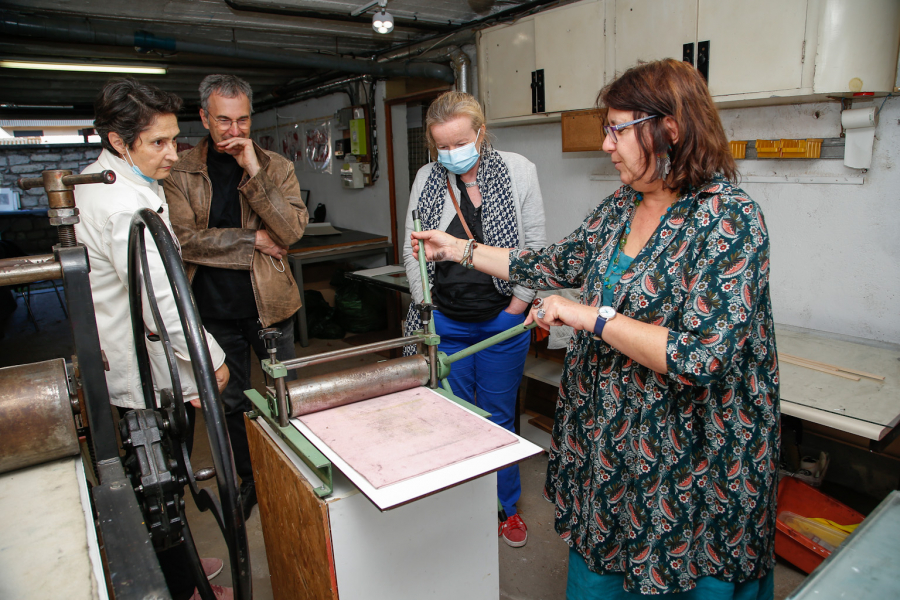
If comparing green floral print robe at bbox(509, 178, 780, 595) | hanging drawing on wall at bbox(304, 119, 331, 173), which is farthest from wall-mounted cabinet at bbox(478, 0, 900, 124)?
hanging drawing on wall at bbox(304, 119, 331, 173)

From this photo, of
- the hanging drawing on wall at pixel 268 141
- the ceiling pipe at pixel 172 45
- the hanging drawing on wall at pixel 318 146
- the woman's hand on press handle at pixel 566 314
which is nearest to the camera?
the woman's hand on press handle at pixel 566 314

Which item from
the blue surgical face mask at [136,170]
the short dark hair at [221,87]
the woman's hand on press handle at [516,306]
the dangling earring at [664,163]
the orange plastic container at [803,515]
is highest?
the short dark hair at [221,87]

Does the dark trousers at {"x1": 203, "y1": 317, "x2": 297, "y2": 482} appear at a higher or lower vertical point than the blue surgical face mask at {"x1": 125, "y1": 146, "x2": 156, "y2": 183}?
lower

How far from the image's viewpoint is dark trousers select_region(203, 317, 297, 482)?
210cm

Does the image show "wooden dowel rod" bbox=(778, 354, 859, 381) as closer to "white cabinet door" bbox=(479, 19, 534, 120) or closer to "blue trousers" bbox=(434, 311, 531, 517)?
"blue trousers" bbox=(434, 311, 531, 517)

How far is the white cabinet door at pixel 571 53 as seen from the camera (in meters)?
2.75

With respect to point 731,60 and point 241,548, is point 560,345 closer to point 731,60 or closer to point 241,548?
point 731,60

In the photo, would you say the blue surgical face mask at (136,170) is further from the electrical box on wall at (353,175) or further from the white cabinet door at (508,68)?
the electrical box on wall at (353,175)

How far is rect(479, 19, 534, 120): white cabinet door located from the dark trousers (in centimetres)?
185

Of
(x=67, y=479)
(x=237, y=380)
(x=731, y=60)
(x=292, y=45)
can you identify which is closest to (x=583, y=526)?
(x=67, y=479)

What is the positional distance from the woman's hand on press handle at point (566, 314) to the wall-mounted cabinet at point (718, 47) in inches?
59.9

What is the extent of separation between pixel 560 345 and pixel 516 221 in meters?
0.96

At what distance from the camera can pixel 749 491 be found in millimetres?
1168

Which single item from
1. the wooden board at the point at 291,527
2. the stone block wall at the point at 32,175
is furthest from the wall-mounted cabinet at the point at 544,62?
the stone block wall at the point at 32,175
